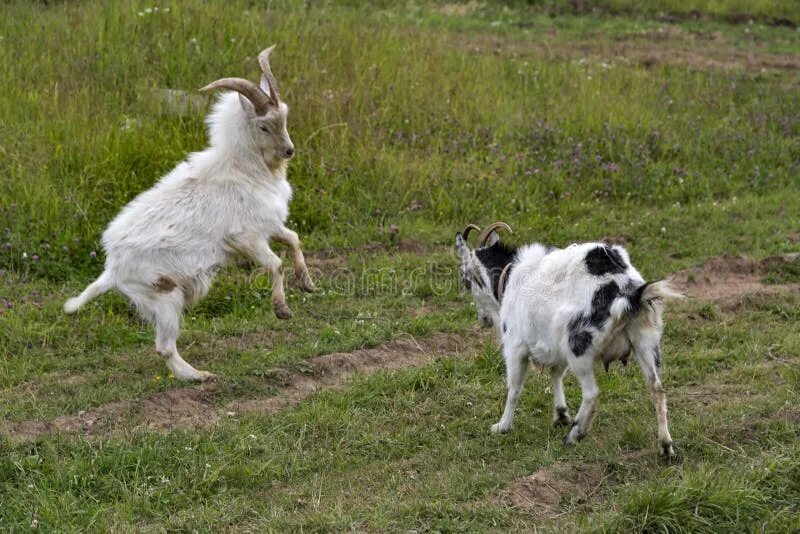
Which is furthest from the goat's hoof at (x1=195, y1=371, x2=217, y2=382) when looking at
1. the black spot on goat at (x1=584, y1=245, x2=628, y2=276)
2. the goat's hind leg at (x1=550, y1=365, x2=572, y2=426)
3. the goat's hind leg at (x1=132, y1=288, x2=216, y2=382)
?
the black spot on goat at (x1=584, y1=245, x2=628, y2=276)

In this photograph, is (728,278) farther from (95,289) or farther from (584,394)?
(95,289)

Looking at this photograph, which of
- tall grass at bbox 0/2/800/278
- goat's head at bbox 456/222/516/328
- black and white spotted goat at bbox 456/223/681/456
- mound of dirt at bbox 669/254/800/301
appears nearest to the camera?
black and white spotted goat at bbox 456/223/681/456

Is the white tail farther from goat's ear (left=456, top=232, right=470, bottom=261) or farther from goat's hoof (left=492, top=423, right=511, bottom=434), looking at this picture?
goat's ear (left=456, top=232, right=470, bottom=261)

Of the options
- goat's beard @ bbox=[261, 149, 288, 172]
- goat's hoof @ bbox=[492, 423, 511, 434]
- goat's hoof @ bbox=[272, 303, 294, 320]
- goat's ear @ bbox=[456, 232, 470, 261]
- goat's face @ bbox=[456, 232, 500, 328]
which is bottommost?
goat's hoof @ bbox=[492, 423, 511, 434]

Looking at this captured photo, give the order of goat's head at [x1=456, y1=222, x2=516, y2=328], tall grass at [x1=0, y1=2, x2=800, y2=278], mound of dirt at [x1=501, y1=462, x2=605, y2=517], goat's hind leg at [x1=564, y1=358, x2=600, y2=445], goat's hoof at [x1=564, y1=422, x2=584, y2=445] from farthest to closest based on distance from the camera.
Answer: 1. tall grass at [x1=0, y1=2, x2=800, y2=278]
2. goat's head at [x1=456, y1=222, x2=516, y2=328]
3. goat's hoof at [x1=564, y1=422, x2=584, y2=445]
4. goat's hind leg at [x1=564, y1=358, x2=600, y2=445]
5. mound of dirt at [x1=501, y1=462, x2=605, y2=517]

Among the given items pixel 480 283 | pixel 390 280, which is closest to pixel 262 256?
pixel 480 283

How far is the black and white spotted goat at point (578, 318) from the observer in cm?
545

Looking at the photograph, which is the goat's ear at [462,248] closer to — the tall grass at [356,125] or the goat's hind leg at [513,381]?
the goat's hind leg at [513,381]

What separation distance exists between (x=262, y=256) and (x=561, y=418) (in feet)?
7.94

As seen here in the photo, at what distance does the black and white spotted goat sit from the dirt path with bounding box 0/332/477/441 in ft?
4.29

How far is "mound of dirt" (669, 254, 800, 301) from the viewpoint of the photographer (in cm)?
868

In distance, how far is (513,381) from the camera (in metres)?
6.13

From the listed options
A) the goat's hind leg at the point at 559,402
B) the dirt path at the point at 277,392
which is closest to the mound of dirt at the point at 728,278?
the dirt path at the point at 277,392

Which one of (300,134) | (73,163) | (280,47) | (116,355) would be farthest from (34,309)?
(280,47)
